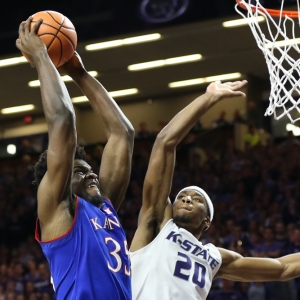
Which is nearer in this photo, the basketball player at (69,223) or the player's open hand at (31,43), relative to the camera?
the basketball player at (69,223)

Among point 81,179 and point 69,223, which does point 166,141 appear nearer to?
point 81,179

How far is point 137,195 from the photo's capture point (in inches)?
496

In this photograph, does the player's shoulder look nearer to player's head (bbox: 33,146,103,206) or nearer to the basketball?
player's head (bbox: 33,146,103,206)

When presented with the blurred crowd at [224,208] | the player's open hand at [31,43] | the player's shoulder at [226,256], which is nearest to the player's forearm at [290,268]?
the player's shoulder at [226,256]

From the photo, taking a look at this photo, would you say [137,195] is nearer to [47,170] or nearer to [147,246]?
[147,246]

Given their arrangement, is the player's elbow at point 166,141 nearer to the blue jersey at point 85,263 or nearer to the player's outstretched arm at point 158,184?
the player's outstretched arm at point 158,184

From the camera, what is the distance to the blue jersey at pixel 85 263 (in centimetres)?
304

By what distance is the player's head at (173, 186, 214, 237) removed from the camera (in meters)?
4.59

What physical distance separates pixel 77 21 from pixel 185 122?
27.4 feet

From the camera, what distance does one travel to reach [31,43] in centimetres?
331

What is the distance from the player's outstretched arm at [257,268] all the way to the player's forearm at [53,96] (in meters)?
1.98

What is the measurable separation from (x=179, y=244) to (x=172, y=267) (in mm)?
195

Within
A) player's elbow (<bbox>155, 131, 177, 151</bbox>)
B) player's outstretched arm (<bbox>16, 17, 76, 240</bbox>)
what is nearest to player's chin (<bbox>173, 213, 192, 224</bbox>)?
player's elbow (<bbox>155, 131, 177, 151</bbox>)

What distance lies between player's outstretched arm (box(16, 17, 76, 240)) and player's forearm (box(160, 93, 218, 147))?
1.18m
